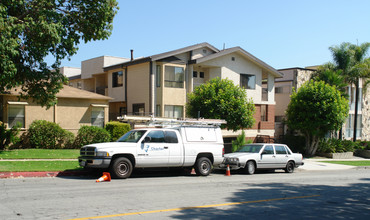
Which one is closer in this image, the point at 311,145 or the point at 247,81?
the point at 311,145

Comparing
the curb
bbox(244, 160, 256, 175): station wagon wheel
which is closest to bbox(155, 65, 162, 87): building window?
bbox(244, 160, 256, 175): station wagon wheel

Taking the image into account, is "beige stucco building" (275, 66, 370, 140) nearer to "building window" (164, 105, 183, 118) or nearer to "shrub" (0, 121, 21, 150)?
"building window" (164, 105, 183, 118)

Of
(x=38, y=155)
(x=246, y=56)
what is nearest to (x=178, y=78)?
(x=246, y=56)

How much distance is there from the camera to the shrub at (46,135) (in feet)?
75.3

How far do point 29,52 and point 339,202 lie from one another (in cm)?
1411

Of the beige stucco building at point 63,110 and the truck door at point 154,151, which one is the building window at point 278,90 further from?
the truck door at point 154,151

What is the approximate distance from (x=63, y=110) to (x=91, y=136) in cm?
307

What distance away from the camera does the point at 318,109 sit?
93.5 ft

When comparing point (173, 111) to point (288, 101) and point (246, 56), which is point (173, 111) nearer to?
point (246, 56)

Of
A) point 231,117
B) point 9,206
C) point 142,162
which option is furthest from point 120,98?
point 9,206

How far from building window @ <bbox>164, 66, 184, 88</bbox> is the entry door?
12.4m

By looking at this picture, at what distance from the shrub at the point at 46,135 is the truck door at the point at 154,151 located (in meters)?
10.9

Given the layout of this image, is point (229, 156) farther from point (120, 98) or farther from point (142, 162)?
point (120, 98)

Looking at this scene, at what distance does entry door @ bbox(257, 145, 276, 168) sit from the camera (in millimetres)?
18234
